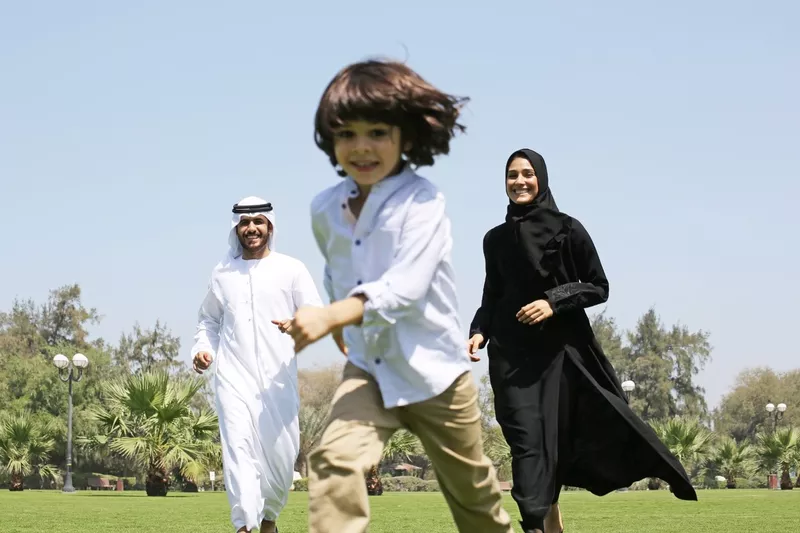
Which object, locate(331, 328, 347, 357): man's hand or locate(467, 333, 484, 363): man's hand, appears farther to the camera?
locate(467, 333, 484, 363): man's hand

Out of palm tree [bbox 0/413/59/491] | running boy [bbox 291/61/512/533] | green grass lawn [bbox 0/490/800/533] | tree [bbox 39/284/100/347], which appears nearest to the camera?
running boy [bbox 291/61/512/533]

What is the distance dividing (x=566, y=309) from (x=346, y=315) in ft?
13.5

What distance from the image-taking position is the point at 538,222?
7.75 m

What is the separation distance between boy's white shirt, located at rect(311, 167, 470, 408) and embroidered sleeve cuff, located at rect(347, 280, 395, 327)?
3cm

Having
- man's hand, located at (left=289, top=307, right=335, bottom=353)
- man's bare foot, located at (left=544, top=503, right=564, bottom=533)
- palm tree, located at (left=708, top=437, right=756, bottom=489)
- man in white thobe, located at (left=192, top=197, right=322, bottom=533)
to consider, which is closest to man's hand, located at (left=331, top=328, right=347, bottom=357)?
man's hand, located at (left=289, top=307, right=335, bottom=353)

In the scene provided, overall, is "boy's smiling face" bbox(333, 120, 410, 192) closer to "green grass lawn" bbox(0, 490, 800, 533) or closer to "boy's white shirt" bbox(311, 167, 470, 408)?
"boy's white shirt" bbox(311, 167, 470, 408)

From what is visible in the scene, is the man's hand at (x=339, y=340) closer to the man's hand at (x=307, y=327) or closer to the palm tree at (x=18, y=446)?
the man's hand at (x=307, y=327)

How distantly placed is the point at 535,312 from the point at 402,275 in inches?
141

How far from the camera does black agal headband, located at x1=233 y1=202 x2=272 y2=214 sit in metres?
8.74

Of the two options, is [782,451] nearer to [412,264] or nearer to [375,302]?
[412,264]

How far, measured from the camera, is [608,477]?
788cm

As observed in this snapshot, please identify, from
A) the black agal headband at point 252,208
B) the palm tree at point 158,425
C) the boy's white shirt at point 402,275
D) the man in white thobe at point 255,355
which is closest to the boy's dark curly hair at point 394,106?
the boy's white shirt at point 402,275

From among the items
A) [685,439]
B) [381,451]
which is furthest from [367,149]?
[685,439]

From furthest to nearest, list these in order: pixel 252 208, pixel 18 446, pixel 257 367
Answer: pixel 18 446
pixel 252 208
pixel 257 367
